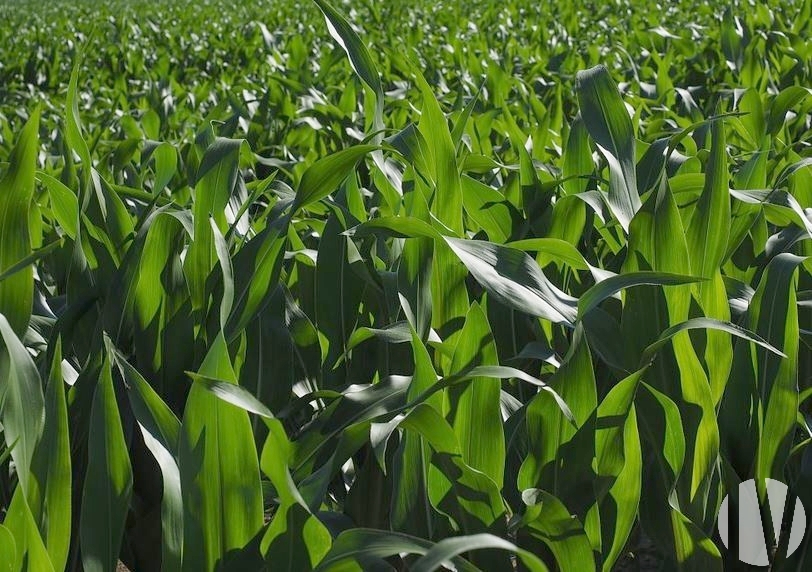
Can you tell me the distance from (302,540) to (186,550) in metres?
0.13

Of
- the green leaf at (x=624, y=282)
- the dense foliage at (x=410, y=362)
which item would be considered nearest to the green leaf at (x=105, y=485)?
the dense foliage at (x=410, y=362)

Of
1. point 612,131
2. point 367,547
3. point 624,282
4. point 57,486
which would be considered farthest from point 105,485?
point 612,131

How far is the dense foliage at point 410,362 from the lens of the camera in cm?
113

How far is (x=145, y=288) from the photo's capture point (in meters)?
1.59

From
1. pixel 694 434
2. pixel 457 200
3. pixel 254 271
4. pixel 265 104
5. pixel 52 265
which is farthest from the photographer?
pixel 265 104

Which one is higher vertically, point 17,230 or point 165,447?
point 17,230

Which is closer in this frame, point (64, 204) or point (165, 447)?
point (165, 447)

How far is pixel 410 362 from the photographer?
1642 millimetres

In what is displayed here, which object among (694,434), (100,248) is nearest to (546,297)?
(694,434)

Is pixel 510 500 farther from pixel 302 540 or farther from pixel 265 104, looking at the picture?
pixel 265 104

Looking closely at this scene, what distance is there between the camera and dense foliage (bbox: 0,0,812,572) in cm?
113

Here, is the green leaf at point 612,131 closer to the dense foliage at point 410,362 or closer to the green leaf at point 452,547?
the dense foliage at point 410,362

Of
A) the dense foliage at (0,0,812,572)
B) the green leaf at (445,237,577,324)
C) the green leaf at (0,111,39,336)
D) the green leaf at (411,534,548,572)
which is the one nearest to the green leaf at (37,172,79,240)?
the dense foliage at (0,0,812,572)

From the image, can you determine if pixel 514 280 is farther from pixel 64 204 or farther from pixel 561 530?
pixel 64 204
